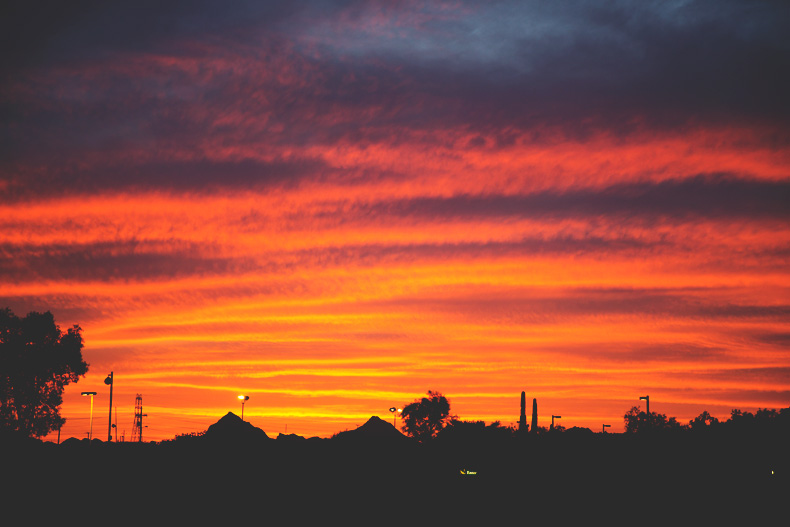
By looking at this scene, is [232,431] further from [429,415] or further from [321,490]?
[429,415]

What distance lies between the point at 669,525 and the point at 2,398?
75847 millimetres

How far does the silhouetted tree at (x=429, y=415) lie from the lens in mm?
146500

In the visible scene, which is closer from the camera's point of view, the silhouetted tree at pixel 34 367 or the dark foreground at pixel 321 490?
the dark foreground at pixel 321 490

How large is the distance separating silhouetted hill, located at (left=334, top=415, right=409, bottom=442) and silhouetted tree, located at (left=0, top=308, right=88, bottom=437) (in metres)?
54.8

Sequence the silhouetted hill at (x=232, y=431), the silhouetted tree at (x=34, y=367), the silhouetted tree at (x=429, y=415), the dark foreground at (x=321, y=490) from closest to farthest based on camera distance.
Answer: the dark foreground at (x=321, y=490)
the silhouetted hill at (x=232, y=431)
the silhouetted tree at (x=34, y=367)
the silhouetted tree at (x=429, y=415)

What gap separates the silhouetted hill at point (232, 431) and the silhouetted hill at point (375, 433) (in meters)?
5.97

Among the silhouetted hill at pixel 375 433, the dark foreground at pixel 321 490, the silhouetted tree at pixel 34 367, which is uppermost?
the silhouetted tree at pixel 34 367

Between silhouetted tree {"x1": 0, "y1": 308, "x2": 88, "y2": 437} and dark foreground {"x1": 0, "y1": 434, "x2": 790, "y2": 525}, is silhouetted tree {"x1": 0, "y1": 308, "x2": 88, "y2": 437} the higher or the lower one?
the higher one

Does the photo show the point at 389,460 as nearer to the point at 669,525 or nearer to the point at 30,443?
the point at 669,525

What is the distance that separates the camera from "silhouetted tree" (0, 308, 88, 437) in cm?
8831

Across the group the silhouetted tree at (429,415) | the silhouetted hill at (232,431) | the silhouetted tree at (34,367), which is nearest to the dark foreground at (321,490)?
the silhouetted hill at (232,431)

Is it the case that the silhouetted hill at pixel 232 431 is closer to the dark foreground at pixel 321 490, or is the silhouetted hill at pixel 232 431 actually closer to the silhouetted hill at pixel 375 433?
the dark foreground at pixel 321 490

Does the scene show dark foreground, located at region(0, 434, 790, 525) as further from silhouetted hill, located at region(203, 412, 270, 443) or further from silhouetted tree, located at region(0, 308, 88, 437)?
silhouetted tree, located at region(0, 308, 88, 437)

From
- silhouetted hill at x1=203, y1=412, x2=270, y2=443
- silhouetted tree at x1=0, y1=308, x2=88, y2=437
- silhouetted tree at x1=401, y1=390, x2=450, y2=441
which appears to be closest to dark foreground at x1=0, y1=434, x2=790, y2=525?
silhouetted hill at x1=203, y1=412, x2=270, y2=443
